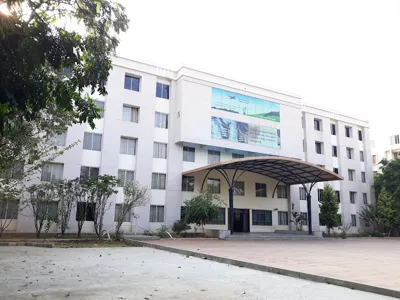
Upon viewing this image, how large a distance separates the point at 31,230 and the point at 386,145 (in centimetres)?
4278

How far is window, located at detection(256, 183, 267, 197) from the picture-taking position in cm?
2725

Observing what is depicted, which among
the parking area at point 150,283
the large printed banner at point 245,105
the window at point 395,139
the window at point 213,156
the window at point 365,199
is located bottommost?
A: the parking area at point 150,283

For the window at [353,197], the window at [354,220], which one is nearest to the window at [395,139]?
the window at [353,197]

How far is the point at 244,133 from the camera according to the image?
84.2 feet

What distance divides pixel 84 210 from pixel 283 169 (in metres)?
14.3

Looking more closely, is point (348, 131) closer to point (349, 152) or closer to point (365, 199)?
point (349, 152)

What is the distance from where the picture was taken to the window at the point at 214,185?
24.9 metres

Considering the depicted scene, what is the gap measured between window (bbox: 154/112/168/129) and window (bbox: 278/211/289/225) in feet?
39.9

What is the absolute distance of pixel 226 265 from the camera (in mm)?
9242

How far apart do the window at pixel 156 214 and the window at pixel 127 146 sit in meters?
3.94

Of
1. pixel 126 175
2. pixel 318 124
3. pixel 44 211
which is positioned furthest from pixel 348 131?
pixel 44 211

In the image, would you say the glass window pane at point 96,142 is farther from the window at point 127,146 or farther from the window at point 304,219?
the window at point 304,219

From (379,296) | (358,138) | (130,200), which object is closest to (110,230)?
(130,200)

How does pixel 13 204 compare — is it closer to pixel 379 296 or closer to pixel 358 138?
pixel 379 296
